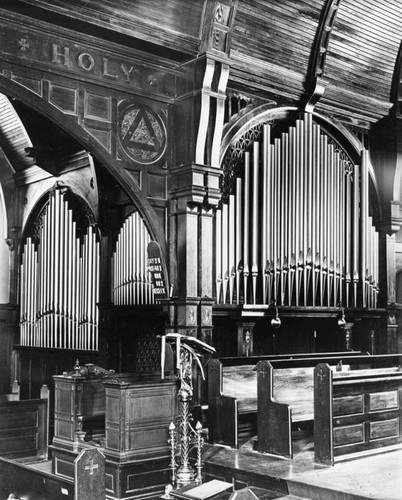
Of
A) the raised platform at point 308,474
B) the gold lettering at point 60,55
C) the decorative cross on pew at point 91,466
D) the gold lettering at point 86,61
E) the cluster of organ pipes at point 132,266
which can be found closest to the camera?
the decorative cross on pew at point 91,466

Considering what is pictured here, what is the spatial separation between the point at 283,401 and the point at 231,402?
551mm

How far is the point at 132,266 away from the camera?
9.05 m

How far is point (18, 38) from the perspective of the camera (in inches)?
285

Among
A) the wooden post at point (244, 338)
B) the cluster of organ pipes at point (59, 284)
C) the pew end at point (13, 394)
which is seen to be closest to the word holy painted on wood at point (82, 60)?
the cluster of organ pipes at point (59, 284)

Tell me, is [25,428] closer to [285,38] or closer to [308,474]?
[308,474]

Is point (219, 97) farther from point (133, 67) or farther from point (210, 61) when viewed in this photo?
point (133, 67)

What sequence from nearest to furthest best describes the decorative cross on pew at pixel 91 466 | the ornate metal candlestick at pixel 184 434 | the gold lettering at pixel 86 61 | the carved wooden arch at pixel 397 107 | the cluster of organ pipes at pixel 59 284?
the decorative cross on pew at pixel 91 466, the ornate metal candlestick at pixel 184 434, the gold lettering at pixel 86 61, the cluster of organ pipes at pixel 59 284, the carved wooden arch at pixel 397 107

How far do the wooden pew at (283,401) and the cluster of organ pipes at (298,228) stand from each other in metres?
1.17

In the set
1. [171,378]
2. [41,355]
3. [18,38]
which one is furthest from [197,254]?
[41,355]

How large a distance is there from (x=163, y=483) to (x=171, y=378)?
0.96 metres

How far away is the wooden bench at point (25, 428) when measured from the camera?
8.03 metres

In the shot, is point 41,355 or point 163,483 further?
point 41,355

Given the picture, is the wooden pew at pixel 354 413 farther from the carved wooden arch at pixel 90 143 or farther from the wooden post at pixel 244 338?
the carved wooden arch at pixel 90 143

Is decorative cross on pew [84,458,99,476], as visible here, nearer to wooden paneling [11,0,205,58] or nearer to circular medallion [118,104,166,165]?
circular medallion [118,104,166,165]
